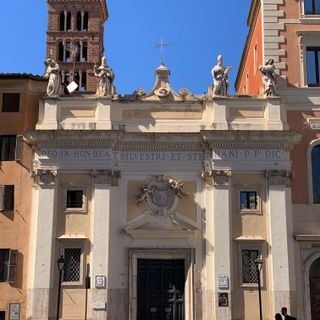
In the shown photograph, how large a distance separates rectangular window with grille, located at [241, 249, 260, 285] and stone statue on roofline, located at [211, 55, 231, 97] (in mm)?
7010

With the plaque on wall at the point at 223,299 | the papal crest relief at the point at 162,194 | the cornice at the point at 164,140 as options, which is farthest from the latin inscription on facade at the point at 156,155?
the plaque on wall at the point at 223,299

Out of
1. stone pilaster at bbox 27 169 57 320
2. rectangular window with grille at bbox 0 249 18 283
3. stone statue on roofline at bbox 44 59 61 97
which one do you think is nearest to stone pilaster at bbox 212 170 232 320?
stone pilaster at bbox 27 169 57 320

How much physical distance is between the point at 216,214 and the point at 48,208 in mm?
7112

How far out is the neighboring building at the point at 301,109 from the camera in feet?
85.7

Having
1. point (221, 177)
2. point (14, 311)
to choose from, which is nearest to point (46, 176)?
point (14, 311)

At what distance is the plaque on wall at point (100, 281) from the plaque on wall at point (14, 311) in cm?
343

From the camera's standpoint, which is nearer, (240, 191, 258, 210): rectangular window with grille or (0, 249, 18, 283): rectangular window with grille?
(0, 249, 18, 283): rectangular window with grille

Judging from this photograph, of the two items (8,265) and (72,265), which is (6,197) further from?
(72,265)

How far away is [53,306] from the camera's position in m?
25.7

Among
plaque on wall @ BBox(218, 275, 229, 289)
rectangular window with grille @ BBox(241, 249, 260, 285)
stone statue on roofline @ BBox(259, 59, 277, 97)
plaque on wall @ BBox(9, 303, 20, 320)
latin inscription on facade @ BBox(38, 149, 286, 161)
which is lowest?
plaque on wall @ BBox(9, 303, 20, 320)

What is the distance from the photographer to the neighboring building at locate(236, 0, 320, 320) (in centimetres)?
2611

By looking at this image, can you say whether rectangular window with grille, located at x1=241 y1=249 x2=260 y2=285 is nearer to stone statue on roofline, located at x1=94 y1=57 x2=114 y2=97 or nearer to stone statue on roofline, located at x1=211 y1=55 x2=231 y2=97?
stone statue on roofline, located at x1=211 y1=55 x2=231 y2=97

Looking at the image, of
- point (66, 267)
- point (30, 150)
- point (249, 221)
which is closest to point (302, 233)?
point (249, 221)

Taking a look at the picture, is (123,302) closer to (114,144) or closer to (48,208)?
(48,208)
